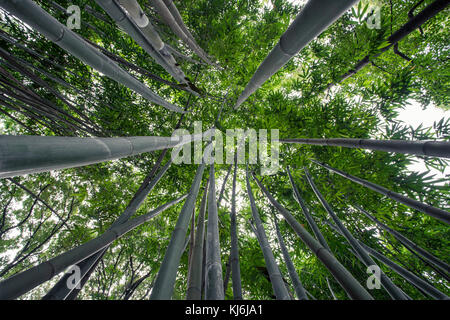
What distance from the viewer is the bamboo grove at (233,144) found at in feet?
4.68

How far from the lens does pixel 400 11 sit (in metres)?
2.98

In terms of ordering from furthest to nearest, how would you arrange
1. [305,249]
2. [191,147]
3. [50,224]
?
[50,224] < [191,147] < [305,249]

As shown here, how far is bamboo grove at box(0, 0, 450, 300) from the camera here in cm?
143

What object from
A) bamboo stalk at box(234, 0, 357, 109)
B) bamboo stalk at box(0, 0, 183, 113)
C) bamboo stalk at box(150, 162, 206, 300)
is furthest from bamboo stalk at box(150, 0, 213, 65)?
bamboo stalk at box(150, 162, 206, 300)

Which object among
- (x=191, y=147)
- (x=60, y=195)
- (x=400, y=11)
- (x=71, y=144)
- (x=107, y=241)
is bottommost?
(x=107, y=241)

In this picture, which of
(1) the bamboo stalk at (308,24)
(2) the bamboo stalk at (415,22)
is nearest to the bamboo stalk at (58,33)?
(1) the bamboo stalk at (308,24)

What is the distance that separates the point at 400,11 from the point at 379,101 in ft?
4.71

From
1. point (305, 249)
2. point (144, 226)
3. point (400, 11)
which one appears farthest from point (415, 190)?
point (144, 226)

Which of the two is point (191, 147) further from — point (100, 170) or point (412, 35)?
point (412, 35)

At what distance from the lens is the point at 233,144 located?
4082 mm

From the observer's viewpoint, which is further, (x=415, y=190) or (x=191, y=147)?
(x=191, y=147)
